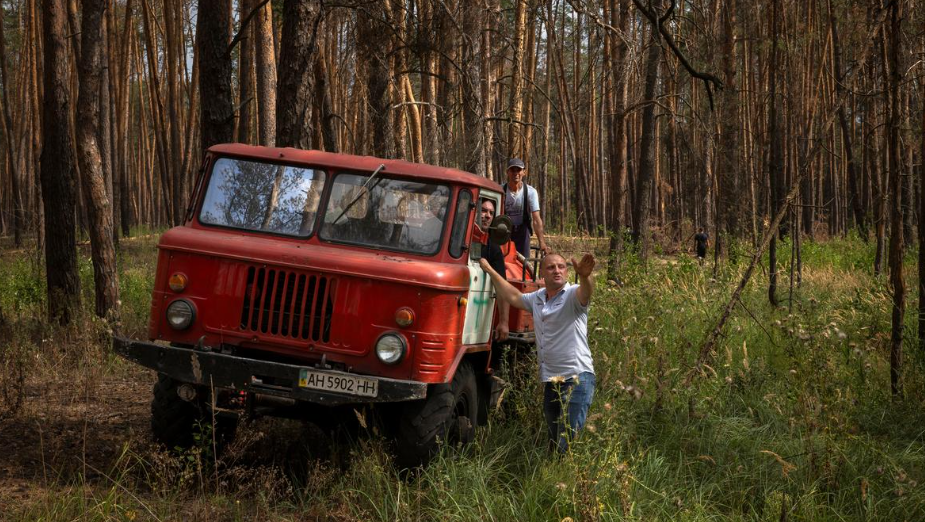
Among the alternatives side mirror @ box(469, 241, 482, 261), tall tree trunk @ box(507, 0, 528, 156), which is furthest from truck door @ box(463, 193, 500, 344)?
tall tree trunk @ box(507, 0, 528, 156)

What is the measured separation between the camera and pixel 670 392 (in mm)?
7488

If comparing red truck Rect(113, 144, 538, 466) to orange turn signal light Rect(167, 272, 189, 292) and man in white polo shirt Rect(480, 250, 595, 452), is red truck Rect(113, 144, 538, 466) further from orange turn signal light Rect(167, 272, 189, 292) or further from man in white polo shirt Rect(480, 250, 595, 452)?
man in white polo shirt Rect(480, 250, 595, 452)

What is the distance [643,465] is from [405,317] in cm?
188

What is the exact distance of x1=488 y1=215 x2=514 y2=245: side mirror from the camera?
248 inches

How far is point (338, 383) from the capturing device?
5527 millimetres

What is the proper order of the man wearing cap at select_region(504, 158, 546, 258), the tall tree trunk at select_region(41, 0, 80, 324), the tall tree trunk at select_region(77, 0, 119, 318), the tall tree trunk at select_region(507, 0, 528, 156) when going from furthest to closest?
the tall tree trunk at select_region(507, 0, 528, 156) < the tall tree trunk at select_region(41, 0, 80, 324) < the tall tree trunk at select_region(77, 0, 119, 318) < the man wearing cap at select_region(504, 158, 546, 258)

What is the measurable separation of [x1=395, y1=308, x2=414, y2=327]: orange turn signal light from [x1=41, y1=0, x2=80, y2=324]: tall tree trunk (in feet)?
25.5

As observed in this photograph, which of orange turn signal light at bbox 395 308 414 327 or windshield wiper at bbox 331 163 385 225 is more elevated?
windshield wiper at bbox 331 163 385 225

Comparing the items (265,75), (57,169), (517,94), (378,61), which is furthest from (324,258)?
(517,94)

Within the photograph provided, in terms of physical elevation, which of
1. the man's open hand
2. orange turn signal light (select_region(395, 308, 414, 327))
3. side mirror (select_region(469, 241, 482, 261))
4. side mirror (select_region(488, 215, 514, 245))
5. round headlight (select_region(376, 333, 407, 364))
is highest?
side mirror (select_region(488, 215, 514, 245))

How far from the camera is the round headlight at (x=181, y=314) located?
6031 mm

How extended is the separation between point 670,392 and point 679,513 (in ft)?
7.31

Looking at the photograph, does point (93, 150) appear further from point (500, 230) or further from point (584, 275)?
point (584, 275)

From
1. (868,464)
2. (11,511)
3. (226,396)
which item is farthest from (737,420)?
(11,511)
